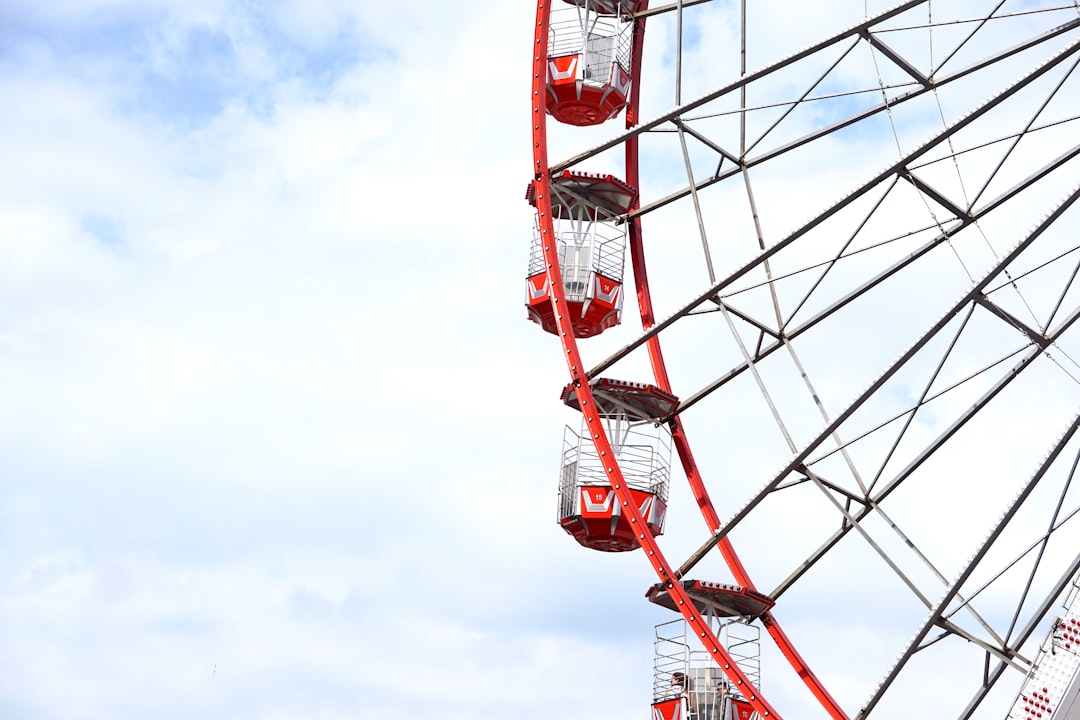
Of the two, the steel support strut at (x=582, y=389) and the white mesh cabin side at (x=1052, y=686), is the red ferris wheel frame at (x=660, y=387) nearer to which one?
the steel support strut at (x=582, y=389)

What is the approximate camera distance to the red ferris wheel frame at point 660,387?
75.8 ft

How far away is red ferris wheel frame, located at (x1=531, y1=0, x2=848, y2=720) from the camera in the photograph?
23.1 meters

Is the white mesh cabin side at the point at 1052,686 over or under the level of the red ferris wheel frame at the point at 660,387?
under

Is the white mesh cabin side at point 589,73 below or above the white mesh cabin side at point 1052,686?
above

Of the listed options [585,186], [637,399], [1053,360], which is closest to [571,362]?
[637,399]

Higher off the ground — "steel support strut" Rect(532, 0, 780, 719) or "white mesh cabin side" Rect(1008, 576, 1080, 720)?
"steel support strut" Rect(532, 0, 780, 719)

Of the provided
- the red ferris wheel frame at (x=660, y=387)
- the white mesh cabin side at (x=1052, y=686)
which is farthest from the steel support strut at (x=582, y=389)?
the white mesh cabin side at (x=1052, y=686)

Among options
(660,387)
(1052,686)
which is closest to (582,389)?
(660,387)

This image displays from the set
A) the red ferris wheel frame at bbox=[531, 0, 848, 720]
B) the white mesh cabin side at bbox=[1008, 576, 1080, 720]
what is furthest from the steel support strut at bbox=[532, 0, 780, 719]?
the white mesh cabin side at bbox=[1008, 576, 1080, 720]

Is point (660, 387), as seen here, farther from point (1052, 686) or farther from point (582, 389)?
point (1052, 686)

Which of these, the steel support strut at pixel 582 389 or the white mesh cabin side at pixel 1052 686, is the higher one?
the steel support strut at pixel 582 389

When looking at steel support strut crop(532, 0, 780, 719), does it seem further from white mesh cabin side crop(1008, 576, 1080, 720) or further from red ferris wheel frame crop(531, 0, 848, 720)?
white mesh cabin side crop(1008, 576, 1080, 720)

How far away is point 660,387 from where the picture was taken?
25656 millimetres

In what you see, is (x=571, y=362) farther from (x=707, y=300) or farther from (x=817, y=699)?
(x=817, y=699)
